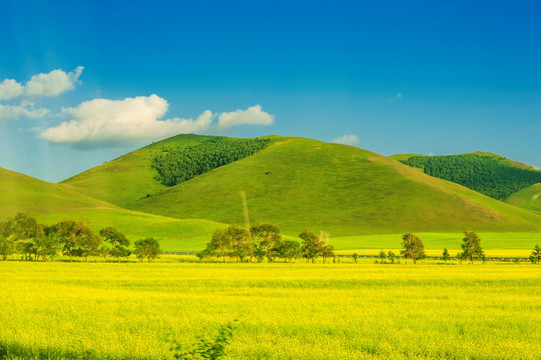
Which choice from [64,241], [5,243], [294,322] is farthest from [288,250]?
[294,322]

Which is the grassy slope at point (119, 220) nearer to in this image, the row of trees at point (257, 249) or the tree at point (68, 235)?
the row of trees at point (257, 249)

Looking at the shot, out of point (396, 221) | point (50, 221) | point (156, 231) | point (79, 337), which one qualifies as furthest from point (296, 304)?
point (396, 221)

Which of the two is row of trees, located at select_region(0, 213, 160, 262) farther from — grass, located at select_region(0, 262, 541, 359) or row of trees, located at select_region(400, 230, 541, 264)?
row of trees, located at select_region(400, 230, 541, 264)

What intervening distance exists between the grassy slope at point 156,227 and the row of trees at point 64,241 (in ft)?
99.0

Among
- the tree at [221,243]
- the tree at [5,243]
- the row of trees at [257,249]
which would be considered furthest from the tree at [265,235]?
the tree at [5,243]

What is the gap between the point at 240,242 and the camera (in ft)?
294

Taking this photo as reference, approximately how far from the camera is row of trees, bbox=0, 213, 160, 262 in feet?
283

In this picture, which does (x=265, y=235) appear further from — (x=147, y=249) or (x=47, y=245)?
(x=47, y=245)

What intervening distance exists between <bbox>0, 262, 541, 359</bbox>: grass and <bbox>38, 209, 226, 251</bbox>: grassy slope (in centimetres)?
8595

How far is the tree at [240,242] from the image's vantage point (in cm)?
8753

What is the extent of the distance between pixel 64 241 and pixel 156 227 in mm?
64285

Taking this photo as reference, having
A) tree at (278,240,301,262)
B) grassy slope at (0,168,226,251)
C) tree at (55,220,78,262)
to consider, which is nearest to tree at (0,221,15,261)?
tree at (55,220,78,262)

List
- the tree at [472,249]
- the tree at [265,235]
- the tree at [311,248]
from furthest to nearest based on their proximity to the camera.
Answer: the tree at [265,235], the tree at [311,248], the tree at [472,249]

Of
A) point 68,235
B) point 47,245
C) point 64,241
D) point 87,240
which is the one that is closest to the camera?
point 47,245
